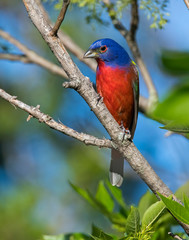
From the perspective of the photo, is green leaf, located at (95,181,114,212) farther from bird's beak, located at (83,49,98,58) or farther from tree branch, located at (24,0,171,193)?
bird's beak, located at (83,49,98,58)

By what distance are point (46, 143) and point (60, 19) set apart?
4684 mm

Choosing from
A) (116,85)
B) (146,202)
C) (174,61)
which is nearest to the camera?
(174,61)

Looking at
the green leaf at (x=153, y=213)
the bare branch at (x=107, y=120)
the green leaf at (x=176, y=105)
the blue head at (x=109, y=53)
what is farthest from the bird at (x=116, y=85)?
the green leaf at (x=176, y=105)

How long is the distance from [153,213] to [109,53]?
3046mm

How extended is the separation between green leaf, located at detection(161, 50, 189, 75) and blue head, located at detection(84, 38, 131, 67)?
12.5 ft

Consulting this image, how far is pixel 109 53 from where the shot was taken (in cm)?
441

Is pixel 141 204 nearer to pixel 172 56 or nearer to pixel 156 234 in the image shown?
pixel 156 234

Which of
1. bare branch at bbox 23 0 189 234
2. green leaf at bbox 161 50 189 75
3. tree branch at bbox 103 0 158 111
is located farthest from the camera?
tree branch at bbox 103 0 158 111

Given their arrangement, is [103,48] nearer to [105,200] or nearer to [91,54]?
[91,54]

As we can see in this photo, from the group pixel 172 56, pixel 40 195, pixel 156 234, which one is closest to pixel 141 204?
pixel 156 234

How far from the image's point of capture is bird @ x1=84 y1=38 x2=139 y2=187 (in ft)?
13.3

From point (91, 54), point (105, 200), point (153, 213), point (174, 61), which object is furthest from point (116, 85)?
point (174, 61)

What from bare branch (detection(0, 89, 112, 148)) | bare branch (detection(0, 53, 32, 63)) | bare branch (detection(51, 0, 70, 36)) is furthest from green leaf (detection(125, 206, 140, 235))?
bare branch (detection(0, 53, 32, 63))

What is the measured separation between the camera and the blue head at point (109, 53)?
434 centimetres
